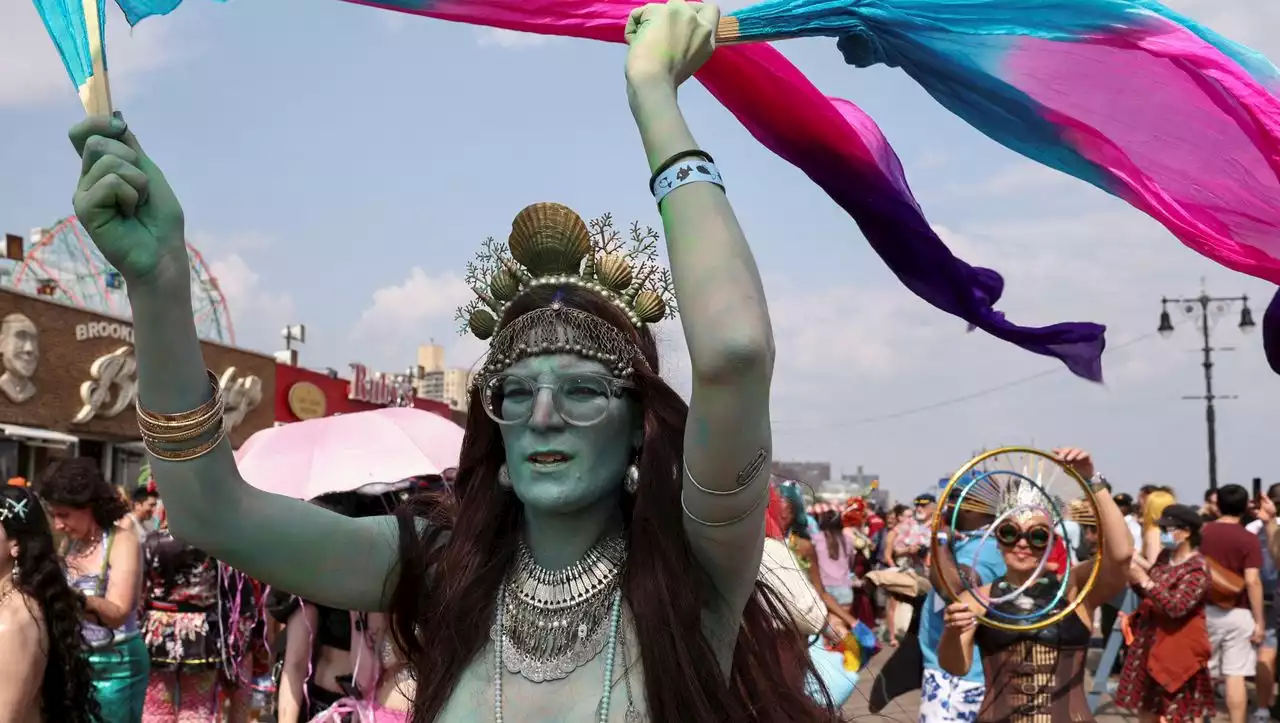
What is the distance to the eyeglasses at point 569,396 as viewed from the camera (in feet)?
7.02

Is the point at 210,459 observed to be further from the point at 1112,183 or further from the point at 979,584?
the point at 979,584

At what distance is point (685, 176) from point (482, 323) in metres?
0.69

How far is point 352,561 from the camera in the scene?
7.13 feet

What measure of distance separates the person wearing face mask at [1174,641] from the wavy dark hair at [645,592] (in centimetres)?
600

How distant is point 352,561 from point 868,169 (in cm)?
126

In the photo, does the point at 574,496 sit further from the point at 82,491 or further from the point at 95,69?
the point at 82,491

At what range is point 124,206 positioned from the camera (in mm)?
1806

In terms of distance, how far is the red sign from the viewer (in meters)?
26.0

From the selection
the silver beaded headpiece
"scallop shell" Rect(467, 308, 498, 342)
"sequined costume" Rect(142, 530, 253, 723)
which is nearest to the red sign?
"sequined costume" Rect(142, 530, 253, 723)

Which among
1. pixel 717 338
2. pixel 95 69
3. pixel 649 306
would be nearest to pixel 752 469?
pixel 717 338

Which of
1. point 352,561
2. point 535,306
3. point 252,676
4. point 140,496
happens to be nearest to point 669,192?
point 535,306

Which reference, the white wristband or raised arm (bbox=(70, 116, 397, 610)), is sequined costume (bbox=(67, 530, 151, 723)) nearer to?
raised arm (bbox=(70, 116, 397, 610))

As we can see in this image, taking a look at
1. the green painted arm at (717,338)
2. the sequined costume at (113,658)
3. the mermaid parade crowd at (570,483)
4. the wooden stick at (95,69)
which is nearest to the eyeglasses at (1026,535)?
the mermaid parade crowd at (570,483)

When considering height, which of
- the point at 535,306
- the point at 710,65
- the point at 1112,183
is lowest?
the point at 535,306
